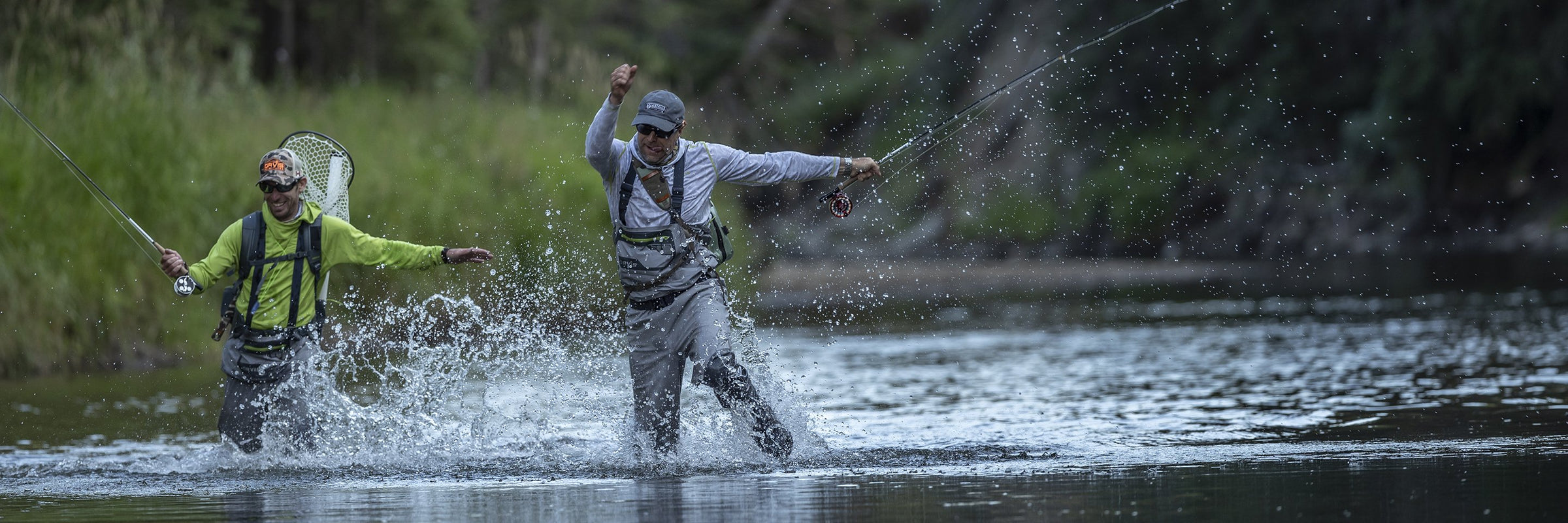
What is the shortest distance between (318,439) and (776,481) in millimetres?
2433

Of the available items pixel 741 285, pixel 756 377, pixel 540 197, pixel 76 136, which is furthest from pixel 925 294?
pixel 756 377

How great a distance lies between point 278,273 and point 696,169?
194cm

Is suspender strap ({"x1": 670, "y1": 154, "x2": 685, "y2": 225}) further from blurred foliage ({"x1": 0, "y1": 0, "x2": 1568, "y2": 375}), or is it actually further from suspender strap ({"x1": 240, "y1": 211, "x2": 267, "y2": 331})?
blurred foliage ({"x1": 0, "y1": 0, "x2": 1568, "y2": 375})

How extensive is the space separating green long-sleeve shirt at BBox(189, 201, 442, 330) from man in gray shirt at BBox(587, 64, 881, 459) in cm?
95

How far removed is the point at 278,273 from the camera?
8.38 meters

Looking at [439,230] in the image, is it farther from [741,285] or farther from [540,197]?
[741,285]

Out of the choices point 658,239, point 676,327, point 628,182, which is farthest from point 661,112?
point 676,327

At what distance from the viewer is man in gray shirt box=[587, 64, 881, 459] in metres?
8.02

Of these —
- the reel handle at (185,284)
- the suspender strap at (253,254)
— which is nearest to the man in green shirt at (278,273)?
the suspender strap at (253,254)

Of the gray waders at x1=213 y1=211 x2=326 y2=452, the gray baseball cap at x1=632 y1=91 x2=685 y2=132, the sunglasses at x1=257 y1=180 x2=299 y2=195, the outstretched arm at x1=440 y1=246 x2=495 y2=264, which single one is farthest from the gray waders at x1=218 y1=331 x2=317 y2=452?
the gray baseball cap at x1=632 y1=91 x2=685 y2=132

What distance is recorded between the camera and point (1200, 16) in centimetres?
3659

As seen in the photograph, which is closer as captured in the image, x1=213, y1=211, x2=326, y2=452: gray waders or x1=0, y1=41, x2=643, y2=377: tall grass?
x1=213, y1=211, x2=326, y2=452: gray waders

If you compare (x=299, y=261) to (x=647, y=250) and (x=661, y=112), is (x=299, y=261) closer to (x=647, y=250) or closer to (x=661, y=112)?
(x=647, y=250)

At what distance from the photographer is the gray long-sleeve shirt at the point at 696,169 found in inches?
313
